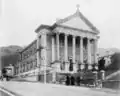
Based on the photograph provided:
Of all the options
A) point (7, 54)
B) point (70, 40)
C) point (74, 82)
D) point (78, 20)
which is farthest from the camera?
point (74, 82)

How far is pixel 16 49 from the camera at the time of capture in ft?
2.40

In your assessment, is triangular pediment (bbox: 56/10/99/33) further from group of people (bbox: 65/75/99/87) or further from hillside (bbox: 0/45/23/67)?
group of people (bbox: 65/75/99/87)

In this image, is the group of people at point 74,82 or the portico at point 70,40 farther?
the group of people at point 74,82

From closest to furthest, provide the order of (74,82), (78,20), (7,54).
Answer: (7,54) → (78,20) → (74,82)

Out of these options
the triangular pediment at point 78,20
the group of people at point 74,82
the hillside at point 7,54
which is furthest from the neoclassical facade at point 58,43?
the group of people at point 74,82

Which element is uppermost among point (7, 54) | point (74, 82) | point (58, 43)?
point (58, 43)

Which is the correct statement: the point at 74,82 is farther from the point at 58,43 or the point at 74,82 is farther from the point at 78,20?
the point at 78,20

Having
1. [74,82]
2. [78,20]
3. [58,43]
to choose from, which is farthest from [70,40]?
[74,82]

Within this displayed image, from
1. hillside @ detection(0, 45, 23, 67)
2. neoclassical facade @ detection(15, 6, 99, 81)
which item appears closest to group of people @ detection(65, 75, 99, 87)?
neoclassical facade @ detection(15, 6, 99, 81)

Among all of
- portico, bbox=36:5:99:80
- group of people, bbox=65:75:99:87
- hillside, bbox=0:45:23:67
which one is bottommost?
group of people, bbox=65:75:99:87

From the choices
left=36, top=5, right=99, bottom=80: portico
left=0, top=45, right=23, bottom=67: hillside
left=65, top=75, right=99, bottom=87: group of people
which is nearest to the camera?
left=0, top=45, right=23, bottom=67: hillside

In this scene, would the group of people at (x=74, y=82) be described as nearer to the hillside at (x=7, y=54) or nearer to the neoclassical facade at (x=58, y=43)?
the neoclassical facade at (x=58, y=43)

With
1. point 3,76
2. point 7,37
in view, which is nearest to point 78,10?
point 7,37

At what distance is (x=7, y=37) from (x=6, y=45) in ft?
0.09
